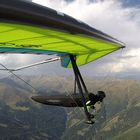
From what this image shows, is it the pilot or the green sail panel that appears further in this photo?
the pilot

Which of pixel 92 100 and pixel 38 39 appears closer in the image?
pixel 38 39

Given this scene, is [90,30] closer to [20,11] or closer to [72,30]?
[72,30]

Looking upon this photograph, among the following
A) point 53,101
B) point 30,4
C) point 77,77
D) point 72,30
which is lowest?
point 53,101

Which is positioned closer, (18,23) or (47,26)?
(18,23)

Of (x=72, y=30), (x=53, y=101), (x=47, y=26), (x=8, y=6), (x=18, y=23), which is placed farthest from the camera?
(x=53, y=101)

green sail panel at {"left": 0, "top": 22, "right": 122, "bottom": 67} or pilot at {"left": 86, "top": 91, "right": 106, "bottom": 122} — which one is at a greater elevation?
green sail panel at {"left": 0, "top": 22, "right": 122, "bottom": 67}

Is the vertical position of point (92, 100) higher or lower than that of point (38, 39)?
lower

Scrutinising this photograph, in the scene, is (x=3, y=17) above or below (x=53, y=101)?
above

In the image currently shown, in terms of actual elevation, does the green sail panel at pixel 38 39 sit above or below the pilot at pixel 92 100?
above

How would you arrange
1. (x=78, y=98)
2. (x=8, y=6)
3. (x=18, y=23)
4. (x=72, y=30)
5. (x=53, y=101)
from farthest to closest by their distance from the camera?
1. (x=53, y=101)
2. (x=78, y=98)
3. (x=72, y=30)
4. (x=18, y=23)
5. (x=8, y=6)

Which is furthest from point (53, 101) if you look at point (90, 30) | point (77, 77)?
point (90, 30)

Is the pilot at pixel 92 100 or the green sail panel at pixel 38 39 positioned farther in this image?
the pilot at pixel 92 100
